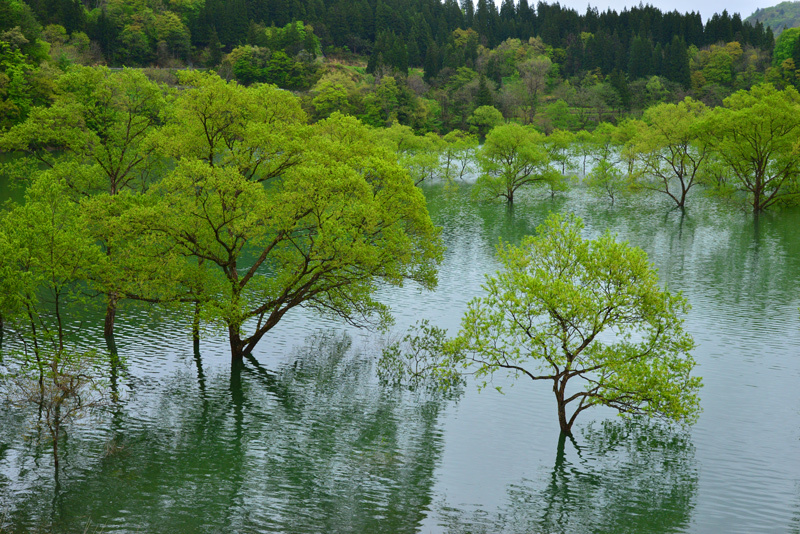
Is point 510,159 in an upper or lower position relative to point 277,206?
upper

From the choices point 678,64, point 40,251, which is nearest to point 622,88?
point 678,64

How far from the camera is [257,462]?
23.3m

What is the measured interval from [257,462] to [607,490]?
38.5 ft

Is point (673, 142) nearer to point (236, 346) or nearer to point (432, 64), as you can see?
point (236, 346)

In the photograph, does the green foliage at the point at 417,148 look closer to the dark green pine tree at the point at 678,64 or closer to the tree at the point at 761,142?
the tree at the point at 761,142

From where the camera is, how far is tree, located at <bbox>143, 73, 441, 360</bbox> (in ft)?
94.3

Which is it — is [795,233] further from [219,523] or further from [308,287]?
[219,523]

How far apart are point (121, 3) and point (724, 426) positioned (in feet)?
581

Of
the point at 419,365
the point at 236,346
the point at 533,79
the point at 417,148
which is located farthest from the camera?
the point at 533,79

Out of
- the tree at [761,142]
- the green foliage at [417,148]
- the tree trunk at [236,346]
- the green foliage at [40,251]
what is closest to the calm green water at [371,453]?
the tree trunk at [236,346]

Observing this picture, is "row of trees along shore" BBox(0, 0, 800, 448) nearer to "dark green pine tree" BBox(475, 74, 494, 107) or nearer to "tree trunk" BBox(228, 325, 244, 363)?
"tree trunk" BBox(228, 325, 244, 363)

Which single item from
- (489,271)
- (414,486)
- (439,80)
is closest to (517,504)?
(414,486)

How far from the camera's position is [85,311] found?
3888cm

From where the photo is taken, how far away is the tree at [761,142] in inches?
2778
